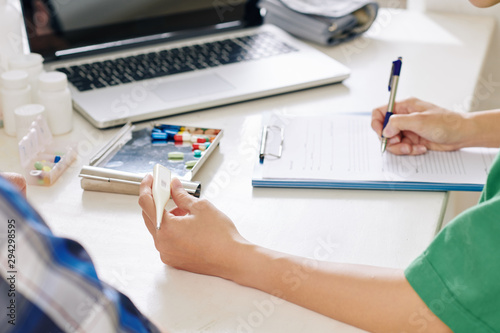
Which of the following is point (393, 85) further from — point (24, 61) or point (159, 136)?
point (24, 61)

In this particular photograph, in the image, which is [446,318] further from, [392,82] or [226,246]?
[392,82]

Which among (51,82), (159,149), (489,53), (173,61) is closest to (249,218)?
(159,149)

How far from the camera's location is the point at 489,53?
5.30 ft

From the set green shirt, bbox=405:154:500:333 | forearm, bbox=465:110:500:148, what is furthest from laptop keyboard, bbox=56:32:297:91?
green shirt, bbox=405:154:500:333

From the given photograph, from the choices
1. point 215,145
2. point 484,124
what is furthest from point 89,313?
point 484,124

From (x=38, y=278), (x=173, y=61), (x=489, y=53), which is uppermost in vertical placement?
(x=38, y=278)

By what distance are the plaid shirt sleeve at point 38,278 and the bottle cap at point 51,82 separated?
65 cm

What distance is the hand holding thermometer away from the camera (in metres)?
0.73

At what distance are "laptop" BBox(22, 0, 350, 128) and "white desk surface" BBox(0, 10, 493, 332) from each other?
3cm

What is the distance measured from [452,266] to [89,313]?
0.39 m

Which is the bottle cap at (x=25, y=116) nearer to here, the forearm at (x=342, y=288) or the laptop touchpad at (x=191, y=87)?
the laptop touchpad at (x=191, y=87)

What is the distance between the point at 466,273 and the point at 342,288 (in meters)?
0.14

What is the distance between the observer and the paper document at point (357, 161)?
0.89m

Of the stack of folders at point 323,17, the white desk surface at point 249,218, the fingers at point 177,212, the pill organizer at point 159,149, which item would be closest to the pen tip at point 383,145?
the white desk surface at point 249,218
